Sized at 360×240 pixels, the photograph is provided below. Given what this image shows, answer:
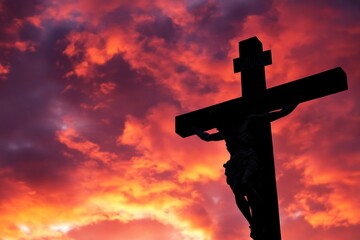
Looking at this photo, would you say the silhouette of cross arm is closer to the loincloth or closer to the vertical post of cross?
the vertical post of cross

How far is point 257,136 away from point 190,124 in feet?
4.78

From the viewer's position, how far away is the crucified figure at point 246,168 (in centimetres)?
652

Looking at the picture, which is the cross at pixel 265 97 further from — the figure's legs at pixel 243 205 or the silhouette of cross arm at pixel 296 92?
the figure's legs at pixel 243 205

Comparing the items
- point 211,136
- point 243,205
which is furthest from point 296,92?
point 243,205

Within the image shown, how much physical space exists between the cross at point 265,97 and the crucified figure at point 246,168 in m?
0.15

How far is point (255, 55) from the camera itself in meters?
7.93

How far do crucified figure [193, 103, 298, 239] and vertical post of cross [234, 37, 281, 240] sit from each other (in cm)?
13

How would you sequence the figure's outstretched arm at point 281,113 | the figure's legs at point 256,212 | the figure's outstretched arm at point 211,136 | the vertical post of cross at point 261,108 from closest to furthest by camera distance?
the figure's legs at point 256,212
the vertical post of cross at point 261,108
the figure's outstretched arm at point 281,113
the figure's outstretched arm at point 211,136

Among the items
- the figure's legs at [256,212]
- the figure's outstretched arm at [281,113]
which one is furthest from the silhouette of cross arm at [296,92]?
the figure's legs at [256,212]

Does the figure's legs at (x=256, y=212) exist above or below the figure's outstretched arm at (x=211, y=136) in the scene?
below

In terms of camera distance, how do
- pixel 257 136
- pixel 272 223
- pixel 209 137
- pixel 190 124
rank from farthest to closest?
1. pixel 190 124
2. pixel 209 137
3. pixel 257 136
4. pixel 272 223

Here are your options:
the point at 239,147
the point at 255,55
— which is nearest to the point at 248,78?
the point at 255,55

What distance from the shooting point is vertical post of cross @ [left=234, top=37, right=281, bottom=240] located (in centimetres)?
661

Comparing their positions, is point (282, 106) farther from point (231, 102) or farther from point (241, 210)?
point (241, 210)
